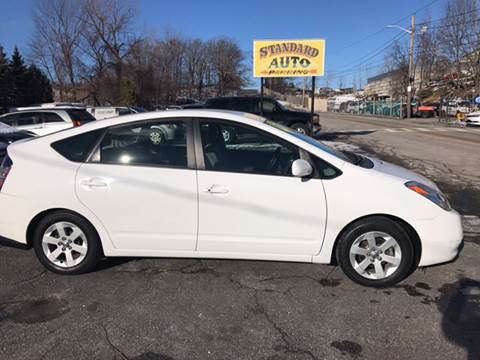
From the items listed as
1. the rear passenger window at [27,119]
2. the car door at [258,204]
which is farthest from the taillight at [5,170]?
the rear passenger window at [27,119]

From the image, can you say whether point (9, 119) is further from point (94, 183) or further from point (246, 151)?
point (246, 151)

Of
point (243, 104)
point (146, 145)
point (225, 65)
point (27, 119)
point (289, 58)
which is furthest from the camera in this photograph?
point (225, 65)

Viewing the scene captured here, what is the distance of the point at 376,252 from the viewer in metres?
3.52

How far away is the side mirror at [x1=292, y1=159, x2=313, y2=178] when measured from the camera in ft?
11.1

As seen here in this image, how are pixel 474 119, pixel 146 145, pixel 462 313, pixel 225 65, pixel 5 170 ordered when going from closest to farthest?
pixel 462 313, pixel 146 145, pixel 5 170, pixel 474 119, pixel 225 65

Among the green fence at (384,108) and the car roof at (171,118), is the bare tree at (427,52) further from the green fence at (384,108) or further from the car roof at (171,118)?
the car roof at (171,118)

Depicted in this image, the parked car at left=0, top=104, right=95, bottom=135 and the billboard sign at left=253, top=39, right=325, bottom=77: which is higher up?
the billboard sign at left=253, top=39, right=325, bottom=77

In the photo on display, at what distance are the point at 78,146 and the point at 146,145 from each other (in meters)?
0.65

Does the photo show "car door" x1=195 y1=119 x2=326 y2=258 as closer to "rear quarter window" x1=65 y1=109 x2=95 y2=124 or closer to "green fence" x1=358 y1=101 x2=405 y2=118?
"rear quarter window" x1=65 y1=109 x2=95 y2=124

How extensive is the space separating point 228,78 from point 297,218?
2574 inches

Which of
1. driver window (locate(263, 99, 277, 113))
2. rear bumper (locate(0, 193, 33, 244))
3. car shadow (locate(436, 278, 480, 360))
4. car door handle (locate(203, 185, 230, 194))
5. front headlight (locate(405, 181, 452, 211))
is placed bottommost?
car shadow (locate(436, 278, 480, 360))

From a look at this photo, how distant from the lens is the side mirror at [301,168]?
133 inches

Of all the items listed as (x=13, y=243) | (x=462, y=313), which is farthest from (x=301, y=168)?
(x=13, y=243)

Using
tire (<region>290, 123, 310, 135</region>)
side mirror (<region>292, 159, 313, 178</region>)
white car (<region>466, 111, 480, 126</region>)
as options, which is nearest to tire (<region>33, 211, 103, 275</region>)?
side mirror (<region>292, 159, 313, 178</region>)
